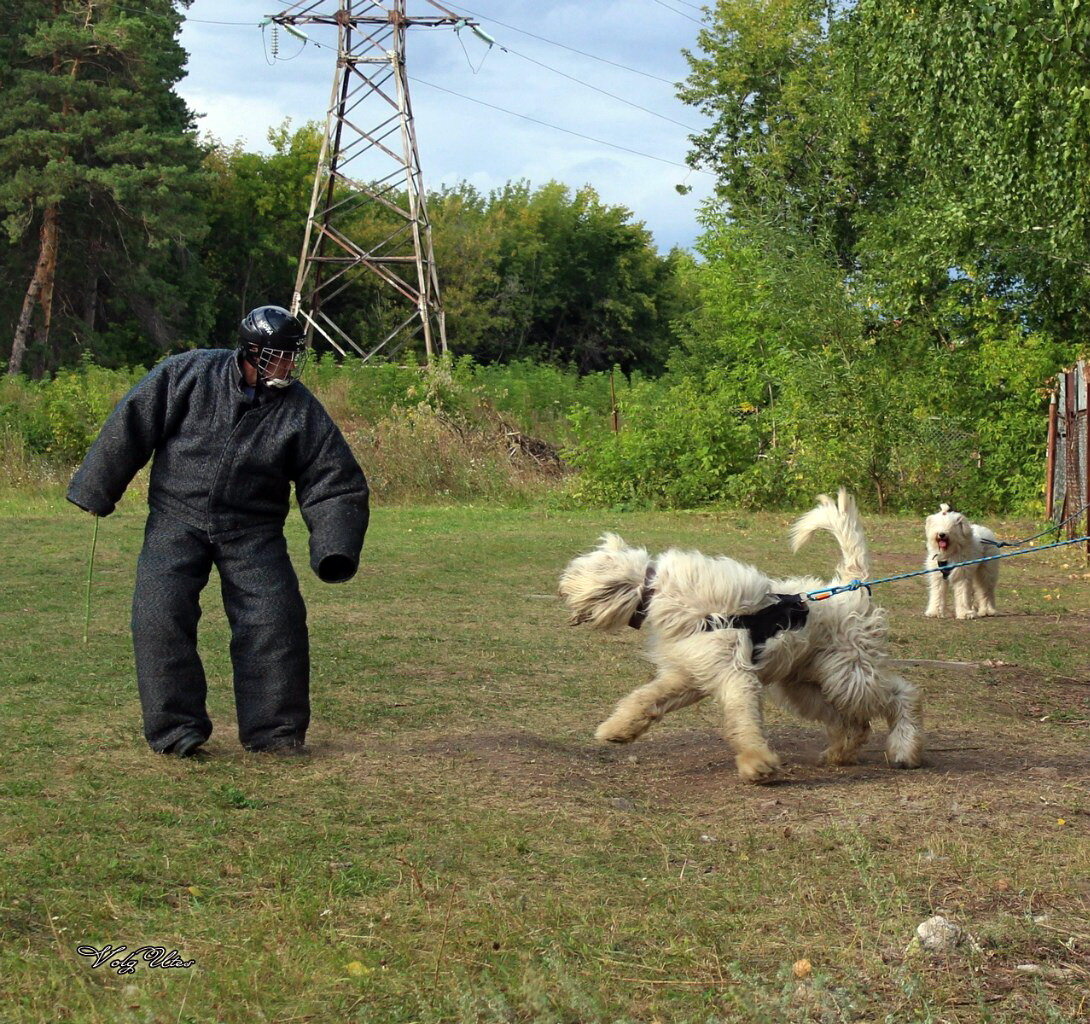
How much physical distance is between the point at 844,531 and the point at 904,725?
39.1 inches

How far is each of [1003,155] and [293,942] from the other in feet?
39.5

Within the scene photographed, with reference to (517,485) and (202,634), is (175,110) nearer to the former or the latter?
(517,485)

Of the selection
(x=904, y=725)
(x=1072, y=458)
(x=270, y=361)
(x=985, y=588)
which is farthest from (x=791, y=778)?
(x=1072, y=458)

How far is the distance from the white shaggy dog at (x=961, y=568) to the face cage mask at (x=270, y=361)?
693cm

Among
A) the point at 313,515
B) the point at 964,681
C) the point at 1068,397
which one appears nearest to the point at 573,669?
the point at 964,681

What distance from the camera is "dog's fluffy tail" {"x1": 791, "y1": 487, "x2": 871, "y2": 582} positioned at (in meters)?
6.74

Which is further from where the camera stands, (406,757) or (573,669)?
(573,669)

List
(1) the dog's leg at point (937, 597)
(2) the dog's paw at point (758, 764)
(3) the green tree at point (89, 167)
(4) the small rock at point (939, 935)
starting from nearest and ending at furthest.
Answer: (4) the small rock at point (939, 935)
(2) the dog's paw at point (758, 764)
(1) the dog's leg at point (937, 597)
(3) the green tree at point (89, 167)

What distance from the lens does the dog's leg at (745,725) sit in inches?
231

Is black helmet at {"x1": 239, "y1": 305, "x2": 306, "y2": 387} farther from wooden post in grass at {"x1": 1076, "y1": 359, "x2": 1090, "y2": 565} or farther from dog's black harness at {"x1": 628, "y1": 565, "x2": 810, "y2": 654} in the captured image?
wooden post in grass at {"x1": 1076, "y1": 359, "x2": 1090, "y2": 565}

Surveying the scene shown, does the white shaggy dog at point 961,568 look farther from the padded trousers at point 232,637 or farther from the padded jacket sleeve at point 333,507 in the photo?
the padded trousers at point 232,637

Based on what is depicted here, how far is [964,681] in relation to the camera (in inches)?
345

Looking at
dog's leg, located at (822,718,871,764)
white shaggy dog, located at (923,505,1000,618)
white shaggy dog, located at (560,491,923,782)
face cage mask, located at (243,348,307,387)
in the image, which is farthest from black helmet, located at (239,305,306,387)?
white shaggy dog, located at (923,505,1000,618)

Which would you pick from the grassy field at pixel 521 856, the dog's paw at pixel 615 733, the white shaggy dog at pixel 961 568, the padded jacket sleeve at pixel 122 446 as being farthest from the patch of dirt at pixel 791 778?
the white shaggy dog at pixel 961 568
